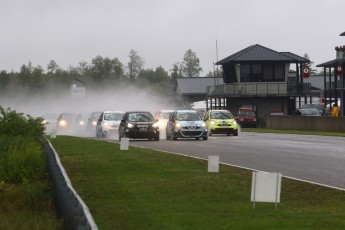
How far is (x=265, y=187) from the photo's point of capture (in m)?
11.9

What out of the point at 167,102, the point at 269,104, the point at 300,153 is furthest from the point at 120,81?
the point at 300,153

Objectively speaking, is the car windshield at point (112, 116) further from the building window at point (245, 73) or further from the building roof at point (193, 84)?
the building roof at point (193, 84)

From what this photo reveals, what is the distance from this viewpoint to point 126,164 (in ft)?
68.1

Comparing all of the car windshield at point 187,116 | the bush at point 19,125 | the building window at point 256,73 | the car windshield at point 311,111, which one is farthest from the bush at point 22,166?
the building window at point 256,73

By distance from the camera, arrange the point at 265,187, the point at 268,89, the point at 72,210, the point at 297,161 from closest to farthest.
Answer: the point at 72,210 < the point at 265,187 < the point at 297,161 < the point at 268,89

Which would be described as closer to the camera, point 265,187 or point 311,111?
point 265,187

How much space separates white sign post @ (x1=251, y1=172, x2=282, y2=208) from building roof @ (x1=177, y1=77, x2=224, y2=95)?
368 feet

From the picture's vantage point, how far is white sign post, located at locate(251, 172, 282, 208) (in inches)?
467

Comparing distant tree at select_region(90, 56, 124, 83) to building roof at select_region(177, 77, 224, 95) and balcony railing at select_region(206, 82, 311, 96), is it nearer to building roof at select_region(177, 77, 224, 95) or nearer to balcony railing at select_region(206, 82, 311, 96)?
building roof at select_region(177, 77, 224, 95)

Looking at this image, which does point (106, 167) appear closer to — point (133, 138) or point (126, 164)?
point (126, 164)

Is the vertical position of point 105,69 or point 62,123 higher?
point 105,69

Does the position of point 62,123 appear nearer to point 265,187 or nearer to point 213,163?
point 213,163

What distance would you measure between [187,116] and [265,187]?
28.9 meters

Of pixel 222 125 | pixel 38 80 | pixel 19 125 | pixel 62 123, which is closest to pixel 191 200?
pixel 19 125
